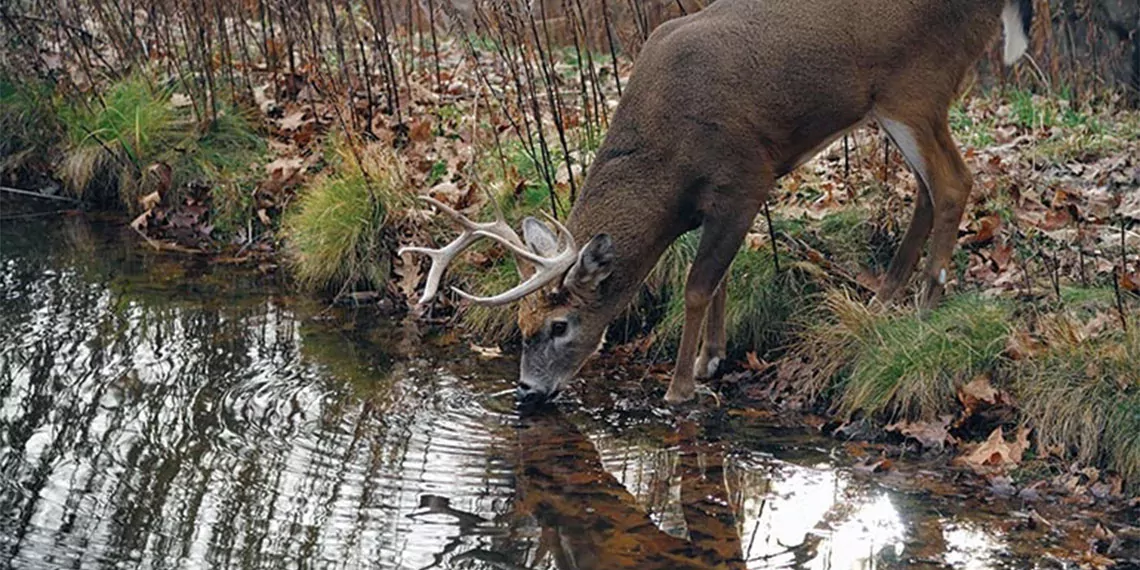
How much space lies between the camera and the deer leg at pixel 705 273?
24.0 ft

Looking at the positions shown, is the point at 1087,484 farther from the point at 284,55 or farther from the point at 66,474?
the point at 284,55

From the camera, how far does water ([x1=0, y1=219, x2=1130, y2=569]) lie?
5.73m

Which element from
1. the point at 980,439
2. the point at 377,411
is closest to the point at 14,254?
the point at 377,411

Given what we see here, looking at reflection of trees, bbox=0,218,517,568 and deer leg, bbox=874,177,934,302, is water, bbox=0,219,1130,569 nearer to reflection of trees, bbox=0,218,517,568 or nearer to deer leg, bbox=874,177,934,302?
reflection of trees, bbox=0,218,517,568

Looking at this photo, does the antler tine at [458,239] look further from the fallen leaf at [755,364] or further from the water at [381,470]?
the fallen leaf at [755,364]

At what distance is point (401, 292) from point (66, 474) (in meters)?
3.20

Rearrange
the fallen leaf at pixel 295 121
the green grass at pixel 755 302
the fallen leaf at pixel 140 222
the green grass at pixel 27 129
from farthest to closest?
the green grass at pixel 27 129
the fallen leaf at pixel 295 121
the fallen leaf at pixel 140 222
the green grass at pixel 755 302

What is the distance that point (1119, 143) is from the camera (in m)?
9.77

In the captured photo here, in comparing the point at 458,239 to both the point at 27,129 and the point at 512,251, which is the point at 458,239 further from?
the point at 27,129

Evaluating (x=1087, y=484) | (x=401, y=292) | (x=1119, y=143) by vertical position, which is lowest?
(x=1087, y=484)

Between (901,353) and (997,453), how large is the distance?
0.78 m

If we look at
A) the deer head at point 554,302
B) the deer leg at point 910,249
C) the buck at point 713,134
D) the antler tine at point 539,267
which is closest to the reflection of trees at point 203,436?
the deer head at point 554,302

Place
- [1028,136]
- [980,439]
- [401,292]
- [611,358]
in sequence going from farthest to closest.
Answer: [1028,136] → [401,292] → [611,358] → [980,439]

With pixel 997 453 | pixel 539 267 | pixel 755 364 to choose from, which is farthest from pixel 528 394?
pixel 997 453
